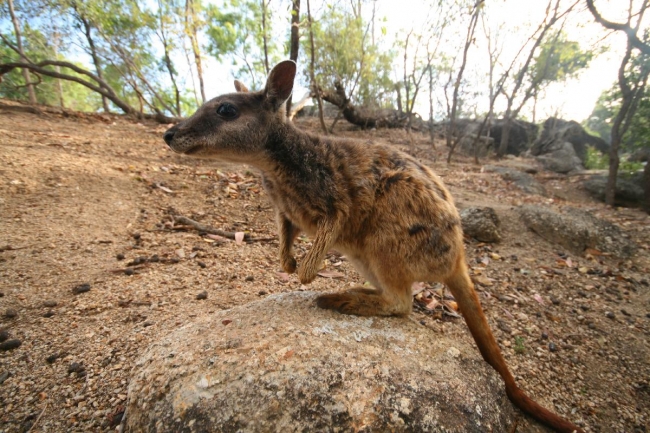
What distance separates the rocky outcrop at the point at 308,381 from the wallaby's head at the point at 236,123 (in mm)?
1459

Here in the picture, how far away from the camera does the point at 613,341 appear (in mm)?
3355

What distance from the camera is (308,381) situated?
6.39ft

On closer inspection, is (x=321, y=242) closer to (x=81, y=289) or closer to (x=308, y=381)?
(x=308, y=381)

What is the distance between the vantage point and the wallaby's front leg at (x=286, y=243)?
3.07m

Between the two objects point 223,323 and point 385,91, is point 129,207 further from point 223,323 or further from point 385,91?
point 385,91

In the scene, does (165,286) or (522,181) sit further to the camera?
(522,181)

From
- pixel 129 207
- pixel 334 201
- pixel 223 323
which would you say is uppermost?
pixel 334 201

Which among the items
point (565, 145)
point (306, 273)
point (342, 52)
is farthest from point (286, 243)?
point (565, 145)

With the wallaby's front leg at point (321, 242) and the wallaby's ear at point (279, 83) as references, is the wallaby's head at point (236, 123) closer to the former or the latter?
the wallaby's ear at point (279, 83)

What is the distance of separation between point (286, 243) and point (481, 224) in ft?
12.6

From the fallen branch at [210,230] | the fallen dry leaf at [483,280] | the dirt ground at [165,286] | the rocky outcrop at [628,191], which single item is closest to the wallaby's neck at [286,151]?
the dirt ground at [165,286]

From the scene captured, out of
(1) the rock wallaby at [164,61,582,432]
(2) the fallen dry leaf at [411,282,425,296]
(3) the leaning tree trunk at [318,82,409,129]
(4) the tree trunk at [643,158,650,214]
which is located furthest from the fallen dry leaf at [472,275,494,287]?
(3) the leaning tree trunk at [318,82,409,129]

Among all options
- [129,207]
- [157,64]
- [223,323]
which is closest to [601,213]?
[223,323]

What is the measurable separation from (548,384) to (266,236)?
381cm
